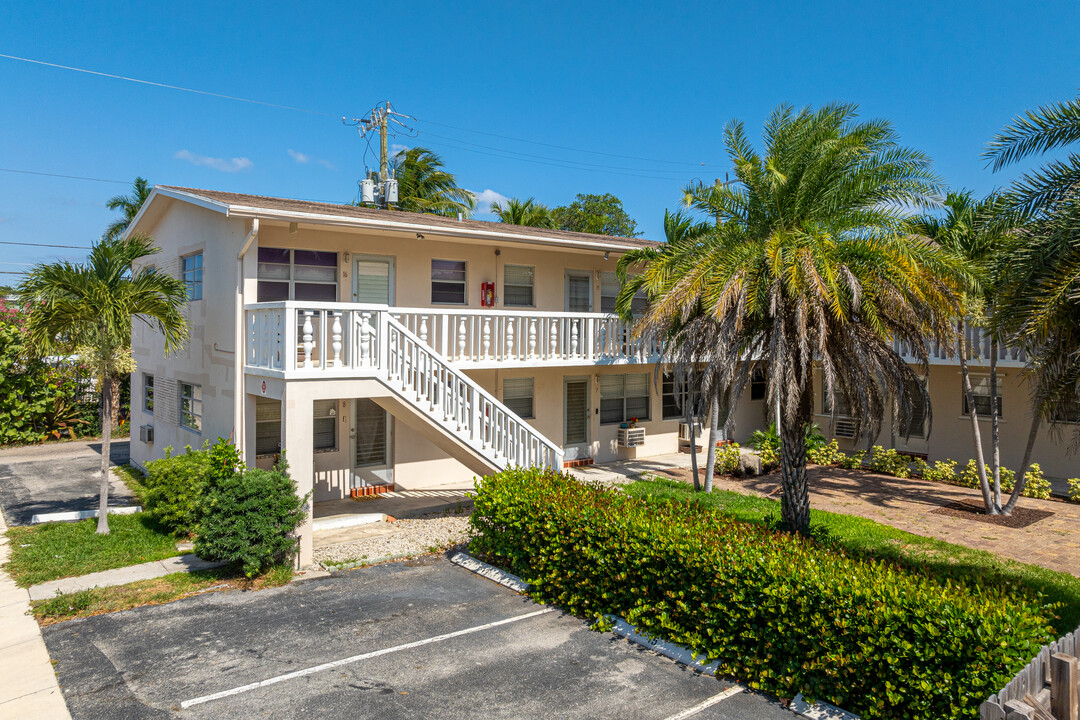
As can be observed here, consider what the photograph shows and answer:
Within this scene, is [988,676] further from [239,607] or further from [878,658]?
[239,607]

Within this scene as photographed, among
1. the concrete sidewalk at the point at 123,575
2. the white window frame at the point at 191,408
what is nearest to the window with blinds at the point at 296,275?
the white window frame at the point at 191,408

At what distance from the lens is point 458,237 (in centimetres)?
1374

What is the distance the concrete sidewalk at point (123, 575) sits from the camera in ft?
30.0

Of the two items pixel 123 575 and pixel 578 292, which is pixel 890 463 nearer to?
pixel 578 292

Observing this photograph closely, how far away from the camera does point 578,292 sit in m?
17.3

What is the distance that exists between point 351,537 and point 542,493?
3.84m

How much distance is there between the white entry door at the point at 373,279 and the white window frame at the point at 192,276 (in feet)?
10.0

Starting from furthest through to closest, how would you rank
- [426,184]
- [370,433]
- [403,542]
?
[426,184]
[370,433]
[403,542]

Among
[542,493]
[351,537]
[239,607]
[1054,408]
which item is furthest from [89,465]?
[1054,408]

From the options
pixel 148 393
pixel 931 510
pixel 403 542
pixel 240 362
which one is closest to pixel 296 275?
pixel 240 362

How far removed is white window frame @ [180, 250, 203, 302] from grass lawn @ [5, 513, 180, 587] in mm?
4430

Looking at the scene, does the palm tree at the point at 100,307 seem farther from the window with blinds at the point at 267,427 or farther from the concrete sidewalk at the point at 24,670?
the concrete sidewalk at the point at 24,670

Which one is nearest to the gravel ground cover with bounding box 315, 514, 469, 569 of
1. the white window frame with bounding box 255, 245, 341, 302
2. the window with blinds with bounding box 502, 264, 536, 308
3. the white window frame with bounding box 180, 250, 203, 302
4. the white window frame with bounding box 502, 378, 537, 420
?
the white window frame with bounding box 502, 378, 537, 420

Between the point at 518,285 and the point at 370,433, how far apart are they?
467 centimetres
